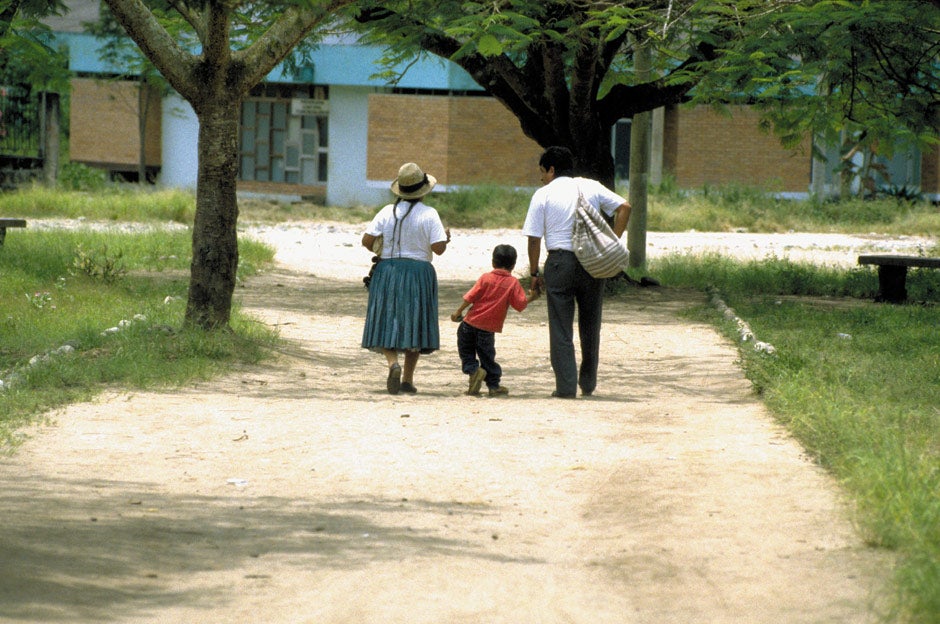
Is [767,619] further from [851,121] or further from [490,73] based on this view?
[490,73]

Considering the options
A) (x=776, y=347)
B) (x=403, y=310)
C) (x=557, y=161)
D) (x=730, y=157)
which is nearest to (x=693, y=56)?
(x=776, y=347)

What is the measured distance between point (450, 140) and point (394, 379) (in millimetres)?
28267

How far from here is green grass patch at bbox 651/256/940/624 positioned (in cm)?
500

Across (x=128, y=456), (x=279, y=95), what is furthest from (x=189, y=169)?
(x=128, y=456)

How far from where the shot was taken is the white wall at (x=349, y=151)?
127ft

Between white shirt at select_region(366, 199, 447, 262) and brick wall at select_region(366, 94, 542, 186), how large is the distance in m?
27.8

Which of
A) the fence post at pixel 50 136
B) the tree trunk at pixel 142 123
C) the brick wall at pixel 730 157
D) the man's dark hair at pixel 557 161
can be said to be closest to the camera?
the man's dark hair at pixel 557 161

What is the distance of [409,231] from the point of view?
9.80 meters

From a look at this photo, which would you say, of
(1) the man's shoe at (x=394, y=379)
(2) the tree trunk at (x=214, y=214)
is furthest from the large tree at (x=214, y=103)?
(1) the man's shoe at (x=394, y=379)

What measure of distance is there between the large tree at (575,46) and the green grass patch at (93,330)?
140 inches

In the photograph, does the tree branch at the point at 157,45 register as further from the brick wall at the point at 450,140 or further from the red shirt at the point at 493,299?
the brick wall at the point at 450,140

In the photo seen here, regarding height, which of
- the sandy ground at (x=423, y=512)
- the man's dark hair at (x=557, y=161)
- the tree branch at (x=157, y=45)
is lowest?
the sandy ground at (x=423, y=512)

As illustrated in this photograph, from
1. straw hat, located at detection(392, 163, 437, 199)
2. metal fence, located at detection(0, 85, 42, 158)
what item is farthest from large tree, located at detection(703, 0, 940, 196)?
metal fence, located at detection(0, 85, 42, 158)

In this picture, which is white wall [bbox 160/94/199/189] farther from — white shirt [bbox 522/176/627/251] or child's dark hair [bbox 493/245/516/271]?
white shirt [bbox 522/176/627/251]
